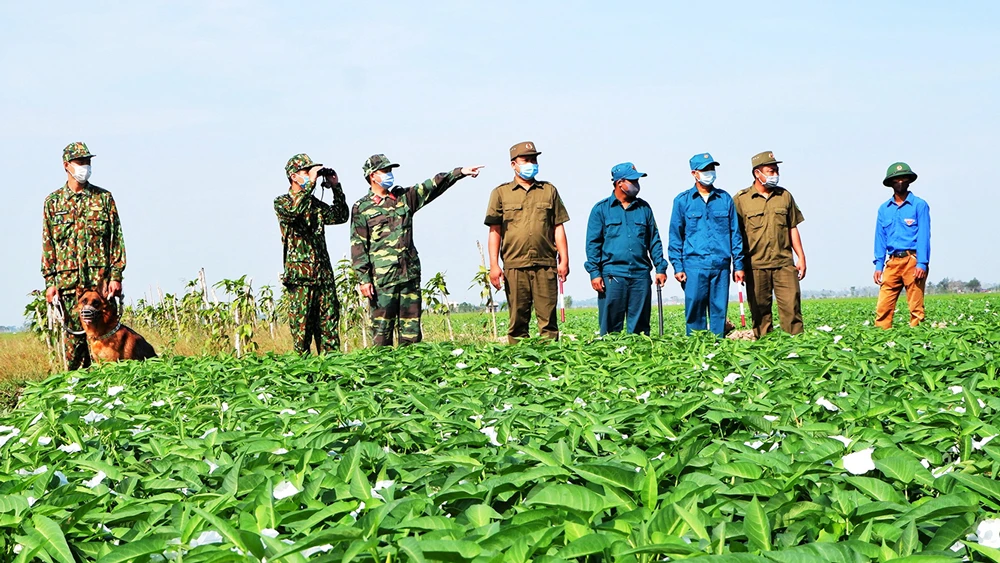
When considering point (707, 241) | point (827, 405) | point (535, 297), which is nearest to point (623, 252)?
point (707, 241)

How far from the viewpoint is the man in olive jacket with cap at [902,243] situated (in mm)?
9906

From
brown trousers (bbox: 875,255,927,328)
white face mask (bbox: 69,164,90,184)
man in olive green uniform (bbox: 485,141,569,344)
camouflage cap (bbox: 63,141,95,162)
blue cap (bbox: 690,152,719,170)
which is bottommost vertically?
brown trousers (bbox: 875,255,927,328)

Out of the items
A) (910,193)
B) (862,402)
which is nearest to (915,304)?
(910,193)

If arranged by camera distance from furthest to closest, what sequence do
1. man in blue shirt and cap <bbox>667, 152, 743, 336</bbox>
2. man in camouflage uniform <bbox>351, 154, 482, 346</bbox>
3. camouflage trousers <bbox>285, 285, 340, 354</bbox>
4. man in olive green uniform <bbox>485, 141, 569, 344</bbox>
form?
man in blue shirt and cap <bbox>667, 152, 743, 336</bbox> → man in olive green uniform <bbox>485, 141, 569, 344</bbox> → man in camouflage uniform <bbox>351, 154, 482, 346</bbox> → camouflage trousers <bbox>285, 285, 340, 354</bbox>

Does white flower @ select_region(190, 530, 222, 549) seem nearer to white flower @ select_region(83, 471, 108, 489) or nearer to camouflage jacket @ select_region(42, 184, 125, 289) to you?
white flower @ select_region(83, 471, 108, 489)

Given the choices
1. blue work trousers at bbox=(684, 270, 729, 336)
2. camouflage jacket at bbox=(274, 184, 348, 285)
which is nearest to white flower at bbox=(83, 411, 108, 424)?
camouflage jacket at bbox=(274, 184, 348, 285)

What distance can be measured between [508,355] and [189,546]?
382cm

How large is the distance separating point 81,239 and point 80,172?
62 cm

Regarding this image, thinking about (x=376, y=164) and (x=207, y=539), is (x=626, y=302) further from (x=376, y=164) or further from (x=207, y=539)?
(x=207, y=539)

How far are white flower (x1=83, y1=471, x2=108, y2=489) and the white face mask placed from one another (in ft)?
20.4

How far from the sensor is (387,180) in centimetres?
865

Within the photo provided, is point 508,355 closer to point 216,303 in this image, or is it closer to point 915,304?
point 915,304

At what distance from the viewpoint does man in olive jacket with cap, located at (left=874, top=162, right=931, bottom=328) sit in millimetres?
9906

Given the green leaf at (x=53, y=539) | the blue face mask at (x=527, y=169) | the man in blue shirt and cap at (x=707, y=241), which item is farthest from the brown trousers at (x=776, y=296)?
→ the green leaf at (x=53, y=539)
